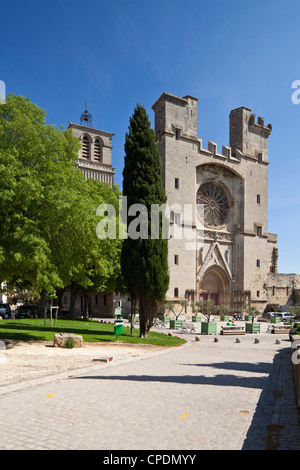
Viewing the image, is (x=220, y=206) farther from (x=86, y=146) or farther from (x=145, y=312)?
(x=145, y=312)

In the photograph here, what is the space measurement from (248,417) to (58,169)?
12368mm

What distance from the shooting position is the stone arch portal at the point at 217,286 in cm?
4431

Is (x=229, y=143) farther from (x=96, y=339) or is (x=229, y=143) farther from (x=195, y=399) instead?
(x=195, y=399)

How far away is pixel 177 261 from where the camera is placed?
40062 mm

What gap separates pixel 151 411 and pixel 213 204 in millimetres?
41384

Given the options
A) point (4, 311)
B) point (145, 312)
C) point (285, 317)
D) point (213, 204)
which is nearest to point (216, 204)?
point (213, 204)

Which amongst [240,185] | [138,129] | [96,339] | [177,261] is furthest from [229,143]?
[96,339]

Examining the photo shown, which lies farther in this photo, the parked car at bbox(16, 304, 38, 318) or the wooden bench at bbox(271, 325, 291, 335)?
the parked car at bbox(16, 304, 38, 318)

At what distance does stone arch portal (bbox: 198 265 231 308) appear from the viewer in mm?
44306

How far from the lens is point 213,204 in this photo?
46156 mm

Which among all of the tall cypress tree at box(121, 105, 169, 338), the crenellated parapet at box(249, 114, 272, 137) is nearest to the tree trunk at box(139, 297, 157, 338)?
the tall cypress tree at box(121, 105, 169, 338)

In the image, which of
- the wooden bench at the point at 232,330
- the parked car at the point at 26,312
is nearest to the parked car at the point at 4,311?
the parked car at the point at 26,312

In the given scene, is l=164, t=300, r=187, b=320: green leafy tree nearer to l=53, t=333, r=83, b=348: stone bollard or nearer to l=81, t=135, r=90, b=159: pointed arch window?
l=53, t=333, r=83, b=348: stone bollard

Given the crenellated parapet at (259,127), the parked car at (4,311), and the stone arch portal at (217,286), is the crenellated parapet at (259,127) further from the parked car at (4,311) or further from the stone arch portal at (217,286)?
the parked car at (4,311)
